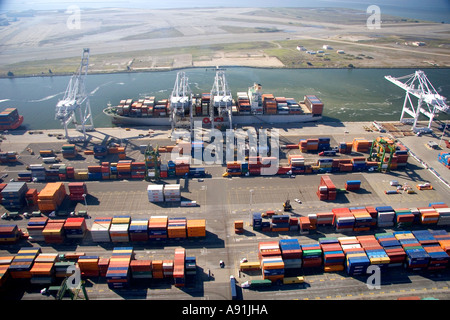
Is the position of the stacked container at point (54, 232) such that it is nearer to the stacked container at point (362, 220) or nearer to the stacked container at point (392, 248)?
the stacked container at point (362, 220)

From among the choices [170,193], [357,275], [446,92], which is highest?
[446,92]

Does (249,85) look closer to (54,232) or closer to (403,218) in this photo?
(403,218)

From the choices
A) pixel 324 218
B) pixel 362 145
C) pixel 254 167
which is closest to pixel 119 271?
pixel 324 218

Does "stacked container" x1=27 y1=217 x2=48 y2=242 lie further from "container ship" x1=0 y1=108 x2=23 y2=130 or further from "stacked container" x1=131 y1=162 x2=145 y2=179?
"container ship" x1=0 y1=108 x2=23 y2=130

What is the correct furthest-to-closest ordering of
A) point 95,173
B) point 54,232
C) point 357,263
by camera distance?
point 95,173 → point 54,232 → point 357,263

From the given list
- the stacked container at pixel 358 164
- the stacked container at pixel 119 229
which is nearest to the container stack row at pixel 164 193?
the stacked container at pixel 119 229

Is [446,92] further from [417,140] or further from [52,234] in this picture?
[52,234]

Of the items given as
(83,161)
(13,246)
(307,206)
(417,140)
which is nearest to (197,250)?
(307,206)
